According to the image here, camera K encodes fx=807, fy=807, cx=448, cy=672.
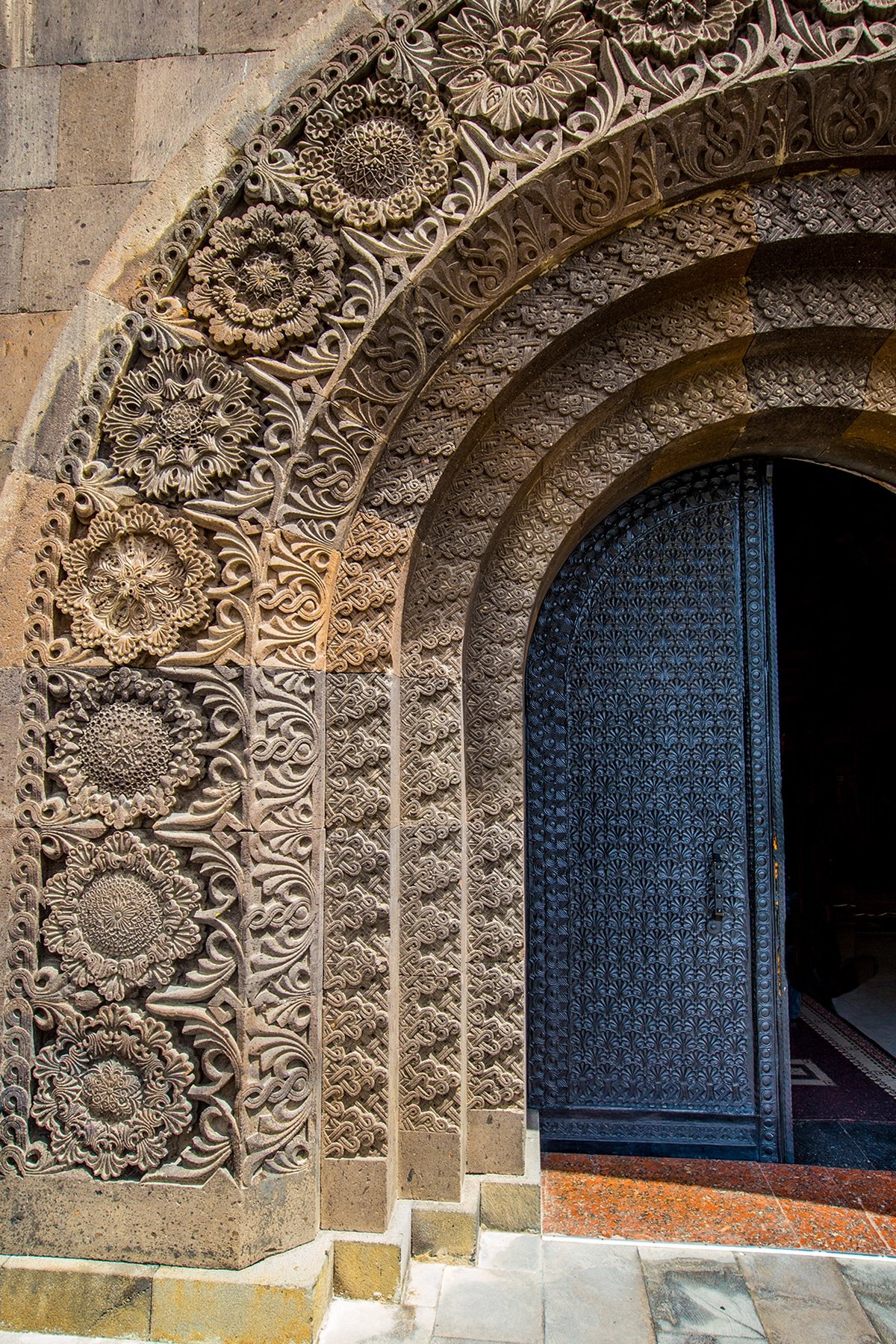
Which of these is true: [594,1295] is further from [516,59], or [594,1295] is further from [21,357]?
[516,59]

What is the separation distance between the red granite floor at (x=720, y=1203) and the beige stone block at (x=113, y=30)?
13.1ft

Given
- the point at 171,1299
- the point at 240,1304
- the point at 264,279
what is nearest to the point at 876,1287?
the point at 240,1304

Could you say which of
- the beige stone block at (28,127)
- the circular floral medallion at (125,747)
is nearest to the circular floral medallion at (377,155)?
the beige stone block at (28,127)

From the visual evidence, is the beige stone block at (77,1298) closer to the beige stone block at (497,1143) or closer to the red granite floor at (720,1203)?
the beige stone block at (497,1143)

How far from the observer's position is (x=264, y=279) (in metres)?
2.39

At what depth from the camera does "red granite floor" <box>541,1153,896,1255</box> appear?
2533 mm

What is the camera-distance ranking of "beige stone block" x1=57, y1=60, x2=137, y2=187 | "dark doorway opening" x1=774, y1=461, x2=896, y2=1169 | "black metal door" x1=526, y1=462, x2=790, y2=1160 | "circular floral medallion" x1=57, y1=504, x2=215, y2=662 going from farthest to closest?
1. "dark doorway opening" x1=774, y1=461, x2=896, y2=1169
2. "black metal door" x1=526, y1=462, x2=790, y2=1160
3. "beige stone block" x1=57, y1=60, x2=137, y2=187
4. "circular floral medallion" x1=57, y1=504, x2=215, y2=662

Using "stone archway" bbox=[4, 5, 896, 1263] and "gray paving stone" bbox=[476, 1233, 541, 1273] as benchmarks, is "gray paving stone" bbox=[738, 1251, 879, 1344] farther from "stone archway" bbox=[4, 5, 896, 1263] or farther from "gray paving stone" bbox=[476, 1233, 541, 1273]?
"stone archway" bbox=[4, 5, 896, 1263]

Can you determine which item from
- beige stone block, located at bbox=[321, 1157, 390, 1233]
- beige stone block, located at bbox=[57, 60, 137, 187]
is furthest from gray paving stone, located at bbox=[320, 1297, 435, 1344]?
beige stone block, located at bbox=[57, 60, 137, 187]

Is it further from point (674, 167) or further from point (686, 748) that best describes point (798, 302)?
point (686, 748)

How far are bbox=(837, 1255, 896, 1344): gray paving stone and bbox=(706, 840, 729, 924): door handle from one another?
110 cm

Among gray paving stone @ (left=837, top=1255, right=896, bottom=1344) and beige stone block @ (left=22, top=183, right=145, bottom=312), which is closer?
gray paving stone @ (left=837, top=1255, right=896, bottom=1344)

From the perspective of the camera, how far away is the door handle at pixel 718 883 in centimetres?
317

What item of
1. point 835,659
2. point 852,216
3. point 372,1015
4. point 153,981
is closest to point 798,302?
point 852,216
